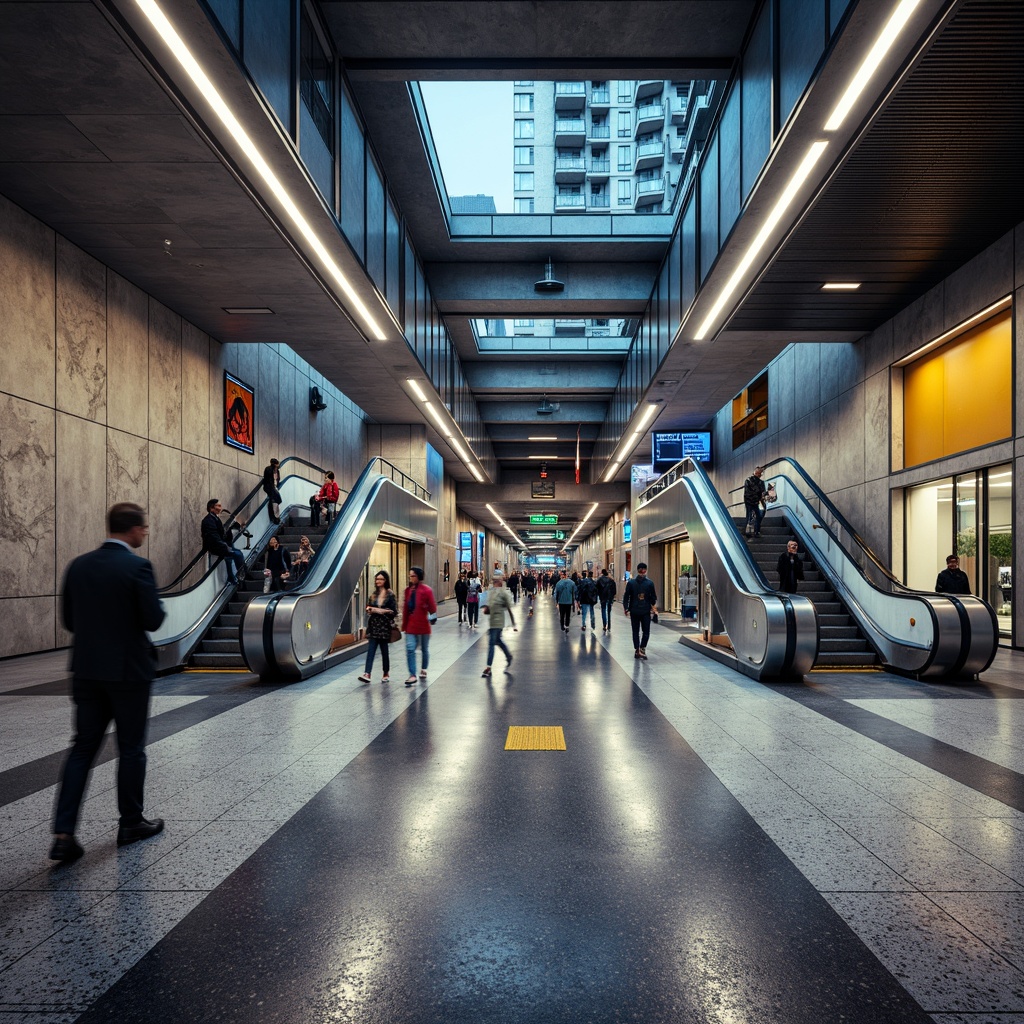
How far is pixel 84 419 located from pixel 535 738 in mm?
9735

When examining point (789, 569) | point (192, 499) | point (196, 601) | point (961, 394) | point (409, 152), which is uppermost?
point (409, 152)

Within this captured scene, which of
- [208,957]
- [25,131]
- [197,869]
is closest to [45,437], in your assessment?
[25,131]

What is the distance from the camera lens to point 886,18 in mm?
6777

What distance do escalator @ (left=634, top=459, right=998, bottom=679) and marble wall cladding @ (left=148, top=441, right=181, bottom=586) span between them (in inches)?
415

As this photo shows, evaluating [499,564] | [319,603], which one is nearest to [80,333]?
[319,603]

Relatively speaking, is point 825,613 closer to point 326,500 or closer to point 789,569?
point 789,569

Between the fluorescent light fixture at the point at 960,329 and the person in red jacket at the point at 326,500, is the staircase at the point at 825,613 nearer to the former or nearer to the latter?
the fluorescent light fixture at the point at 960,329

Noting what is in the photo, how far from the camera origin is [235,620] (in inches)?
491

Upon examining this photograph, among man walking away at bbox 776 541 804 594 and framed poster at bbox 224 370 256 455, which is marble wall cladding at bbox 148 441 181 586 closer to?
framed poster at bbox 224 370 256 455

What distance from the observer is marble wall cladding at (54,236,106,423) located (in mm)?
11539

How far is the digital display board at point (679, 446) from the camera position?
28.8 metres

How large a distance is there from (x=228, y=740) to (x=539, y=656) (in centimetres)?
772

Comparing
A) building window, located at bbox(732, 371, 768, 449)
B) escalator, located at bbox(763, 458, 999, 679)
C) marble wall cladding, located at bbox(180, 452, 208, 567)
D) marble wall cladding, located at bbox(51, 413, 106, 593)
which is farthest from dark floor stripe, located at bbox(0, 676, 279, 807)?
building window, located at bbox(732, 371, 768, 449)

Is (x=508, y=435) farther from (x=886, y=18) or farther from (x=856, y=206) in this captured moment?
(x=886, y=18)
